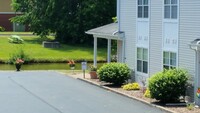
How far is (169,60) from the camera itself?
25.1 meters

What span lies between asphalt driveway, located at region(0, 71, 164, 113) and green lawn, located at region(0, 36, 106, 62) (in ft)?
71.7

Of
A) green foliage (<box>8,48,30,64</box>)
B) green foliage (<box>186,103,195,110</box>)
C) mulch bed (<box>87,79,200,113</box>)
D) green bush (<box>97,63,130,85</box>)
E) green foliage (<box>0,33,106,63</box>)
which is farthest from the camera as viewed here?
green foliage (<box>0,33,106,63</box>)

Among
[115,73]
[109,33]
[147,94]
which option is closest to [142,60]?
[115,73]

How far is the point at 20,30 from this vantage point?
3620 inches

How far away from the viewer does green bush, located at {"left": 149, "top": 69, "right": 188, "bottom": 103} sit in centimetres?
2230

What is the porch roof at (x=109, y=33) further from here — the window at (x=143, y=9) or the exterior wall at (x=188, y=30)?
the exterior wall at (x=188, y=30)

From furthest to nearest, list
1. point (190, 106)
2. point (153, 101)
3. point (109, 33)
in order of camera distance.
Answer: point (109, 33) < point (153, 101) < point (190, 106)

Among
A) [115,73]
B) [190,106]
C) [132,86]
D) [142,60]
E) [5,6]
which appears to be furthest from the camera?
[5,6]

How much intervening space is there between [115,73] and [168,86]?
6.66m

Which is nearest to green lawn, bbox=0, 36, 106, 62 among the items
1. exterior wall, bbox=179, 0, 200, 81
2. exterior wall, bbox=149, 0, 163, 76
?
exterior wall, bbox=149, 0, 163, 76

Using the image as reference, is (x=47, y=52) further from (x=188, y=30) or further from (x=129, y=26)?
(x=188, y=30)

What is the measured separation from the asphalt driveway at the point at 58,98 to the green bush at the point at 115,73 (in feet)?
2.78

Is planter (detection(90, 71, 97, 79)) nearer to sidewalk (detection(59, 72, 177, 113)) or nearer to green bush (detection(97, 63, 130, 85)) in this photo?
sidewalk (detection(59, 72, 177, 113))

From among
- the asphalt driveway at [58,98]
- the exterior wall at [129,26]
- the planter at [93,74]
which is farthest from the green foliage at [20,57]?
the exterior wall at [129,26]
